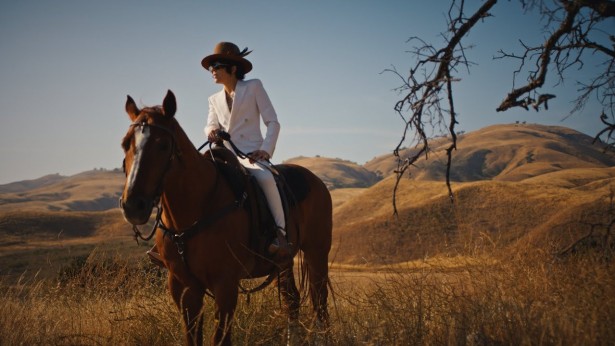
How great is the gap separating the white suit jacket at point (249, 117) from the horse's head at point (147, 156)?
1391 mm

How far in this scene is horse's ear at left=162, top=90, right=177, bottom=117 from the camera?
3420mm

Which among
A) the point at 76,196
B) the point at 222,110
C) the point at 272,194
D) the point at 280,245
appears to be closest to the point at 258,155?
the point at 272,194

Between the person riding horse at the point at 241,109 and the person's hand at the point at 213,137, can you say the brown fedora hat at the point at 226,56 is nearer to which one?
the person riding horse at the point at 241,109

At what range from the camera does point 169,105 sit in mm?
3438

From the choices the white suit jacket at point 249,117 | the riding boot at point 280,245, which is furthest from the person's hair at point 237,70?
the riding boot at point 280,245

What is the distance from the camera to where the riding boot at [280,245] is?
430 centimetres

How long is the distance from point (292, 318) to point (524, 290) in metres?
3.05

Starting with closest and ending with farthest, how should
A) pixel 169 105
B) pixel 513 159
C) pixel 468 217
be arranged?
pixel 169 105, pixel 468 217, pixel 513 159

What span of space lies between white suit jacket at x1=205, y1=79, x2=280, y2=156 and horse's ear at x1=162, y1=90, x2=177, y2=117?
145 cm

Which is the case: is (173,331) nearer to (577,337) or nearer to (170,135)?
(170,135)

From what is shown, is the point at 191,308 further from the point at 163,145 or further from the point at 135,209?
the point at 163,145

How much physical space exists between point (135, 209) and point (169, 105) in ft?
3.32

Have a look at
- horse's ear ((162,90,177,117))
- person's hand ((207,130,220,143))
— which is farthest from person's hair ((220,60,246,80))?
horse's ear ((162,90,177,117))

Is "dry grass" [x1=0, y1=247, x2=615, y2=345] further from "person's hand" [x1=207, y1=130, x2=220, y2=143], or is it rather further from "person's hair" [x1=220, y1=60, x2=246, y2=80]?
"person's hair" [x1=220, y1=60, x2=246, y2=80]
